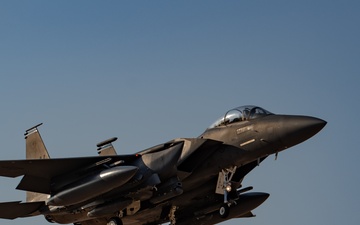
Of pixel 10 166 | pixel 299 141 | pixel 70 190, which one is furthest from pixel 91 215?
pixel 299 141

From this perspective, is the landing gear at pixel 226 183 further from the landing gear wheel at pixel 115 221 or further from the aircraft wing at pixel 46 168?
the landing gear wheel at pixel 115 221

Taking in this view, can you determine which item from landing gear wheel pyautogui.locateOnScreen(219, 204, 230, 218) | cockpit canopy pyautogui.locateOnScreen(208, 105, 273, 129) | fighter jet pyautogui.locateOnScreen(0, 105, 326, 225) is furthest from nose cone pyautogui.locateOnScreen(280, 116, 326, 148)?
landing gear wheel pyautogui.locateOnScreen(219, 204, 230, 218)

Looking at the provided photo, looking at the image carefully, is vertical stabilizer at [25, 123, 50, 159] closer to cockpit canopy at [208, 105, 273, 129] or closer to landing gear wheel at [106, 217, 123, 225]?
landing gear wheel at [106, 217, 123, 225]

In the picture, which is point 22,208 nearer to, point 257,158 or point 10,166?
point 10,166

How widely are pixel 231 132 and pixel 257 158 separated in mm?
1086

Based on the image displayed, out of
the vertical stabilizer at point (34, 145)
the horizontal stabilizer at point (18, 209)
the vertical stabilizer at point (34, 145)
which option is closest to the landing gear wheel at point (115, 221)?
the horizontal stabilizer at point (18, 209)

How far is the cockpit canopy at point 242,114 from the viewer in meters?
22.6

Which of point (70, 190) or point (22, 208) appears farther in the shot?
point (22, 208)

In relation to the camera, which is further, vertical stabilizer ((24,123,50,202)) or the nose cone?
vertical stabilizer ((24,123,50,202))

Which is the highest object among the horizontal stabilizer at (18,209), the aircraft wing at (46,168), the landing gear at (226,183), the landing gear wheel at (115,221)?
the aircraft wing at (46,168)

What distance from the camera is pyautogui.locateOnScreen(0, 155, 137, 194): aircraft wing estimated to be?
74.0 feet

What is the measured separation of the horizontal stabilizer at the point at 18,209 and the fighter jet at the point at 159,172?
3 centimetres

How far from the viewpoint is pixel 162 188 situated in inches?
907

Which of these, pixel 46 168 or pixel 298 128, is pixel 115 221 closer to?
pixel 46 168
